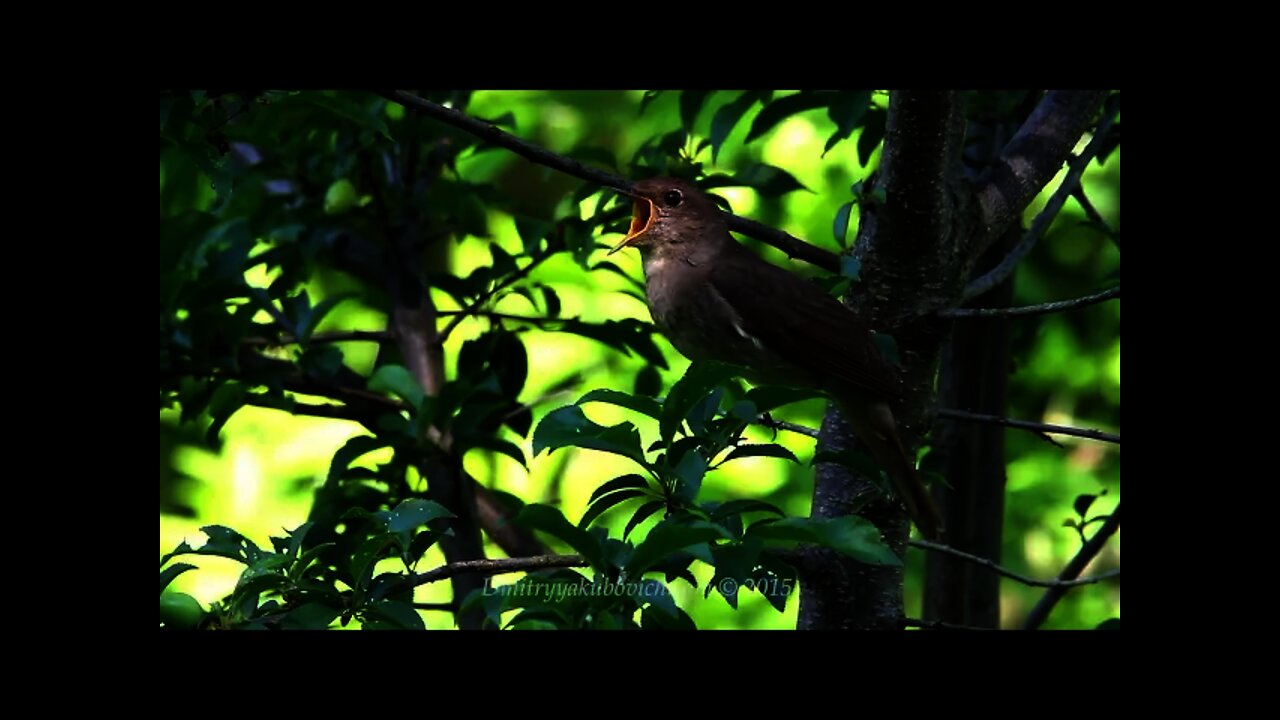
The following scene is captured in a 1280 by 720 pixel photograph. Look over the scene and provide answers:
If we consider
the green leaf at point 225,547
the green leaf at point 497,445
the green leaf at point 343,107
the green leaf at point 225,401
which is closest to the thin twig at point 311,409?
the green leaf at point 225,401

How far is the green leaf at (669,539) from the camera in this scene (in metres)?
1.93

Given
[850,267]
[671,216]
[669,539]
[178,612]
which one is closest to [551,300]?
[671,216]

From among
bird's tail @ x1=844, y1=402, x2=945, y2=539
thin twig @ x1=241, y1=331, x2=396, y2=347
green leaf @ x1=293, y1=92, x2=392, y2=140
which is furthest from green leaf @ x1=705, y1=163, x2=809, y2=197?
thin twig @ x1=241, y1=331, x2=396, y2=347

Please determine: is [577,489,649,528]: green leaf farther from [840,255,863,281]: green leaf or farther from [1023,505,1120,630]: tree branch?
[1023,505,1120,630]: tree branch

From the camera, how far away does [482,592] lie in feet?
6.98

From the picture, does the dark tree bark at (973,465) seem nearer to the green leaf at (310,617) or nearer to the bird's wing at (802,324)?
the bird's wing at (802,324)

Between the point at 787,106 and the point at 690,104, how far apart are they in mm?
277

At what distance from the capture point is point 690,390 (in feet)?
7.37

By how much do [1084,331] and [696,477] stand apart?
308 cm

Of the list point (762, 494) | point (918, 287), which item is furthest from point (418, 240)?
point (918, 287)

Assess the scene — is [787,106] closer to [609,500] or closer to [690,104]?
[690,104]

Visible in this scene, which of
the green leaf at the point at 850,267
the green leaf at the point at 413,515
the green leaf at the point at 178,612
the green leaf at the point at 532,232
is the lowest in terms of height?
the green leaf at the point at 178,612

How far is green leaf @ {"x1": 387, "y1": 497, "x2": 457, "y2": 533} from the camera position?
227cm

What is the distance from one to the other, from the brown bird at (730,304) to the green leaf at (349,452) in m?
0.82
